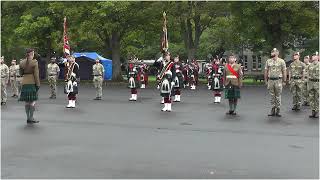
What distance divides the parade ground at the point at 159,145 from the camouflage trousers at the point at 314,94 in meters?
0.46

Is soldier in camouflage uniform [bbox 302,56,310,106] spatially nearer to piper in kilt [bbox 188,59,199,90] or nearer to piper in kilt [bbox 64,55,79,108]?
piper in kilt [bbox 64,55,79,108]

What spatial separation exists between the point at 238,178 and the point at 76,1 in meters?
32.9

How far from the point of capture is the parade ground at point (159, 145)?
8.26 metres

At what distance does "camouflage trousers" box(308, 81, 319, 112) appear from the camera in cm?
1545

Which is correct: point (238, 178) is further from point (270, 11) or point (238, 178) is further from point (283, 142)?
point (270, 11)

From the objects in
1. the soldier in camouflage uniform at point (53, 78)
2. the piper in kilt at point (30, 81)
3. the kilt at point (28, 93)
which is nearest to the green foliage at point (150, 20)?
the soldier in camouflage uniform at point (53, 78)

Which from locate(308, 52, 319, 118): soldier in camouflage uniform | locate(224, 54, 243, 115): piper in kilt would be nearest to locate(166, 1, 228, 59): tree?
locate(224, 54, 243, 115): piper in kilt

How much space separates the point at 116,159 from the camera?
9.12 meters

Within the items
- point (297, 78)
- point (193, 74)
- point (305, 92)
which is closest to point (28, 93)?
A: point (297, 78)

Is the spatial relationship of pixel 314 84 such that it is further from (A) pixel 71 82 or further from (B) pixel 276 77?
(A) pixel 71 82

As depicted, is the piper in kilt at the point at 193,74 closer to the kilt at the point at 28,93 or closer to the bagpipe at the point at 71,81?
the bagpipe at the point at 71,81

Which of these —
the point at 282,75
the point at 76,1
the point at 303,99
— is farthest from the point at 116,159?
the point at 76,1

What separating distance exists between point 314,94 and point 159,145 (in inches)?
274

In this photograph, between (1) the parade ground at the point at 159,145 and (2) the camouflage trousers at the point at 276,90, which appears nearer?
(1) the parade ground at the point at 159,145
